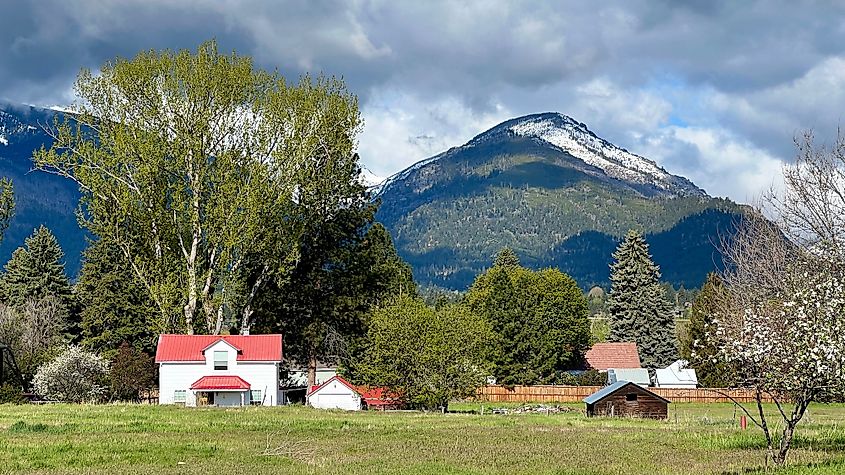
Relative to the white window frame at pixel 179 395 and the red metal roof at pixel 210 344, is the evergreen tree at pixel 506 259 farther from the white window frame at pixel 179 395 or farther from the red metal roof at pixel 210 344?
the white window frame at pixel 179 395

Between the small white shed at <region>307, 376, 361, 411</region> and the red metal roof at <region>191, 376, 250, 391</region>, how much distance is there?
4.35 meters

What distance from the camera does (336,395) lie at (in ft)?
187

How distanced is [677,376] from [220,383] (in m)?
43.4

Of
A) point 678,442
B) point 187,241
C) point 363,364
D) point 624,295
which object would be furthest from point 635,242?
point 678,442

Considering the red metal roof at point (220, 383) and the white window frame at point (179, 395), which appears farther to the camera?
the white window frame at point (179, 395)

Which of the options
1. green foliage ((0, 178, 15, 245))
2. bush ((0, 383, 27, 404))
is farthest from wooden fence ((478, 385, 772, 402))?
green foliage ((0, 178, 15, 245))

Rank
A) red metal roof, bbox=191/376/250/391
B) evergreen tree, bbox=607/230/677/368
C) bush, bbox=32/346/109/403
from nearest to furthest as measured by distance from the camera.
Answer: bush, bbox=32/346/109/403, red metal roof, bbox=191/376/250/391, evergreen tree, bbox=607/230/677/368

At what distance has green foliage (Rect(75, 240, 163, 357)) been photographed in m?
62.8

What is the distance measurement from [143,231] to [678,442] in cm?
3354

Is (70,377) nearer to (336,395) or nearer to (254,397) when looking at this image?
(254,397)

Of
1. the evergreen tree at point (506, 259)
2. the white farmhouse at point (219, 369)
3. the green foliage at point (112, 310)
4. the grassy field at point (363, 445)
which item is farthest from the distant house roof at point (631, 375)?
the grassy field at point (363, 445)

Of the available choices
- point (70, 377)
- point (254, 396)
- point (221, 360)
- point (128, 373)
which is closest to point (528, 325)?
point (254, 396)

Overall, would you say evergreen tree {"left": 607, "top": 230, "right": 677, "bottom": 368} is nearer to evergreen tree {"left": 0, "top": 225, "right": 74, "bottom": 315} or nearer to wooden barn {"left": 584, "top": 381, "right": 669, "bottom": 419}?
wooden barn {"left": 584, "top": 381, "right": 669, "bottom": 419}

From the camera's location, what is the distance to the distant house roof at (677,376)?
8069 centimetres
